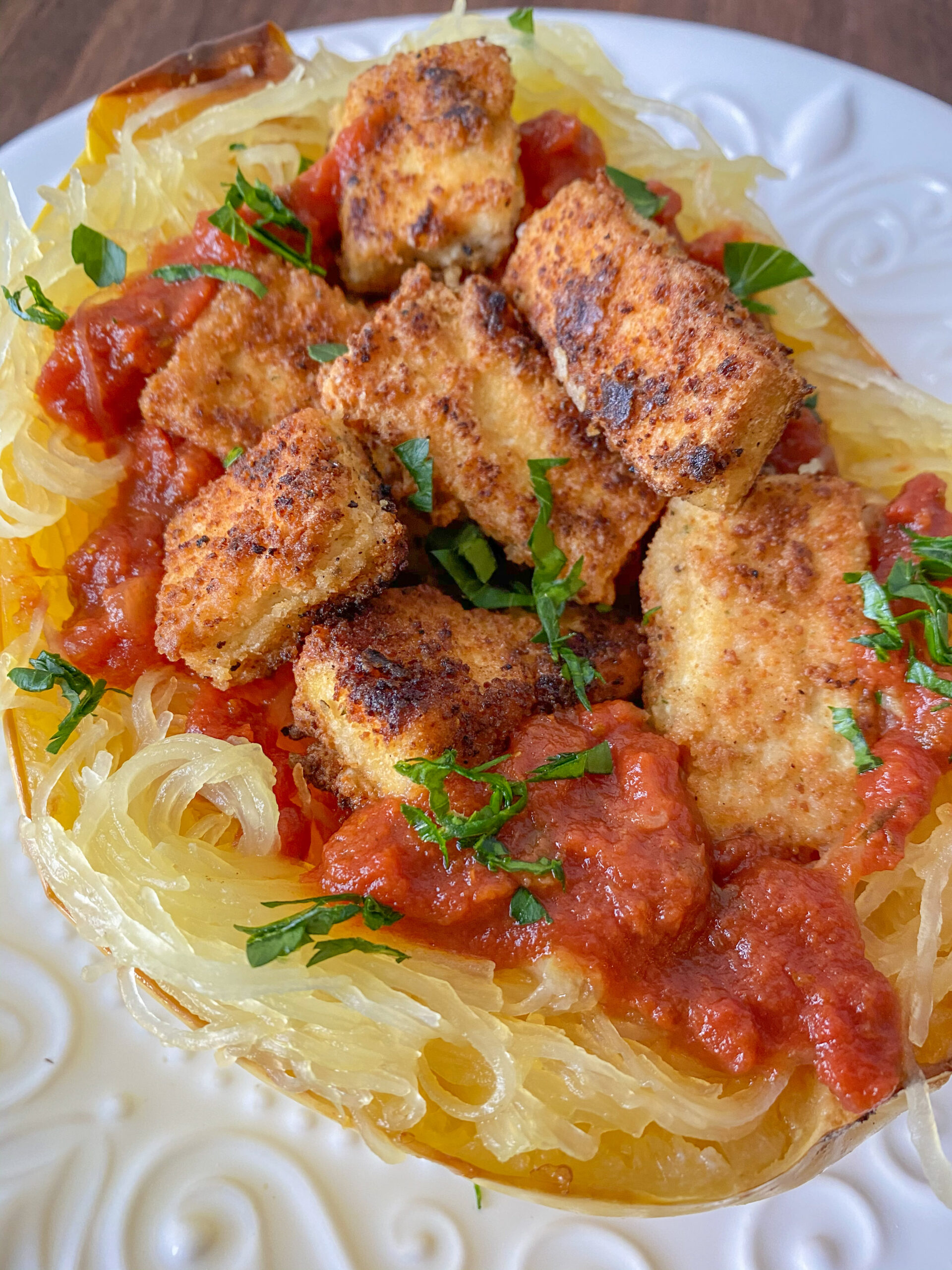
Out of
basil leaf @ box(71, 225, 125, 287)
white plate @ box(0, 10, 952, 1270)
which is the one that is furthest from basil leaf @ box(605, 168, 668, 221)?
white plate @ box(0, 10, 952, 1270)

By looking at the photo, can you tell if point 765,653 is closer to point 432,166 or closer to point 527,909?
point 527,909

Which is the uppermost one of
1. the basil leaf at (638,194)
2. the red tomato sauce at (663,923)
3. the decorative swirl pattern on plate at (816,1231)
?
the basil leaf at (638,194)

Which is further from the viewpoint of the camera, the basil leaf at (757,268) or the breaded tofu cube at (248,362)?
the basil leaf at (757,268)

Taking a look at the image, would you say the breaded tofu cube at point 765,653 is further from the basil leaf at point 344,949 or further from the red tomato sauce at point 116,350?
the red tomato sauce at point 116,350

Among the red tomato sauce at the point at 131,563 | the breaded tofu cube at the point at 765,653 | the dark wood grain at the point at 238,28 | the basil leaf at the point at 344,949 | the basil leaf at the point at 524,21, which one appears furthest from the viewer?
the dark wood grain at the point at 238,28

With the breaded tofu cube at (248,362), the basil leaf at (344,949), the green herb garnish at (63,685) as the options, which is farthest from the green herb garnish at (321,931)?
the breaded tofu cube at (248,362)

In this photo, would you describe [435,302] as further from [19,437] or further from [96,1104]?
[96,1104]

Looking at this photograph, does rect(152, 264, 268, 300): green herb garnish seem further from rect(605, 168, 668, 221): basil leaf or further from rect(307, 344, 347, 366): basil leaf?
rect(605, 168, 668, 221): basil leaf
